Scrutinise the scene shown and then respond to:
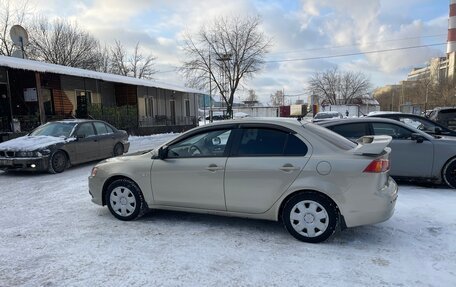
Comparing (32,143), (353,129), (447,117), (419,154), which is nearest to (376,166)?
(419,154)

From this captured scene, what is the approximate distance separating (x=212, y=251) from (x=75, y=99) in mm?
20515

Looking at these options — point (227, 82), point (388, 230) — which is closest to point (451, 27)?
point (227, 82)

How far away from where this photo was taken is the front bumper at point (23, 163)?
864 centimetres

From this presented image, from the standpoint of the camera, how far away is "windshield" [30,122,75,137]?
32.4ft

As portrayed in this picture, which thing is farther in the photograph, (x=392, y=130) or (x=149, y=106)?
(x=149, y=106)

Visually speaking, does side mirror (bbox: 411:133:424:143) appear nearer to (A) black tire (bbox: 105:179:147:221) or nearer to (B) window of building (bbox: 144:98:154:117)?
(A) black tire (bbox: 105:179:147:221)

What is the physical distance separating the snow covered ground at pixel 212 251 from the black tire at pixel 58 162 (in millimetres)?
3371

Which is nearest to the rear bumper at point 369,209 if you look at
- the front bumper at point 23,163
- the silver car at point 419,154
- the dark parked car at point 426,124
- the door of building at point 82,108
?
the silver car at point 419,154

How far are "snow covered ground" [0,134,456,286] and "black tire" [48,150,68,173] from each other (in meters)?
3.37

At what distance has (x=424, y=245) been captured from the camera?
4.07m

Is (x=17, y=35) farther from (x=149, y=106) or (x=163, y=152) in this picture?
(x=163, y=152)

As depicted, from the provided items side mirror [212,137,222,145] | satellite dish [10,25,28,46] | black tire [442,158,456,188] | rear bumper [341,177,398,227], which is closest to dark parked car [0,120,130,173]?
side mirror [212,137,222,145]

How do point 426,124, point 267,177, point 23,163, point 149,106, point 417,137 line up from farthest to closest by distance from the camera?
point 149,106 < point 23,163 < point 426,124 < point 417,137 < point 267,177

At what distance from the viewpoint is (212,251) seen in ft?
13.2
